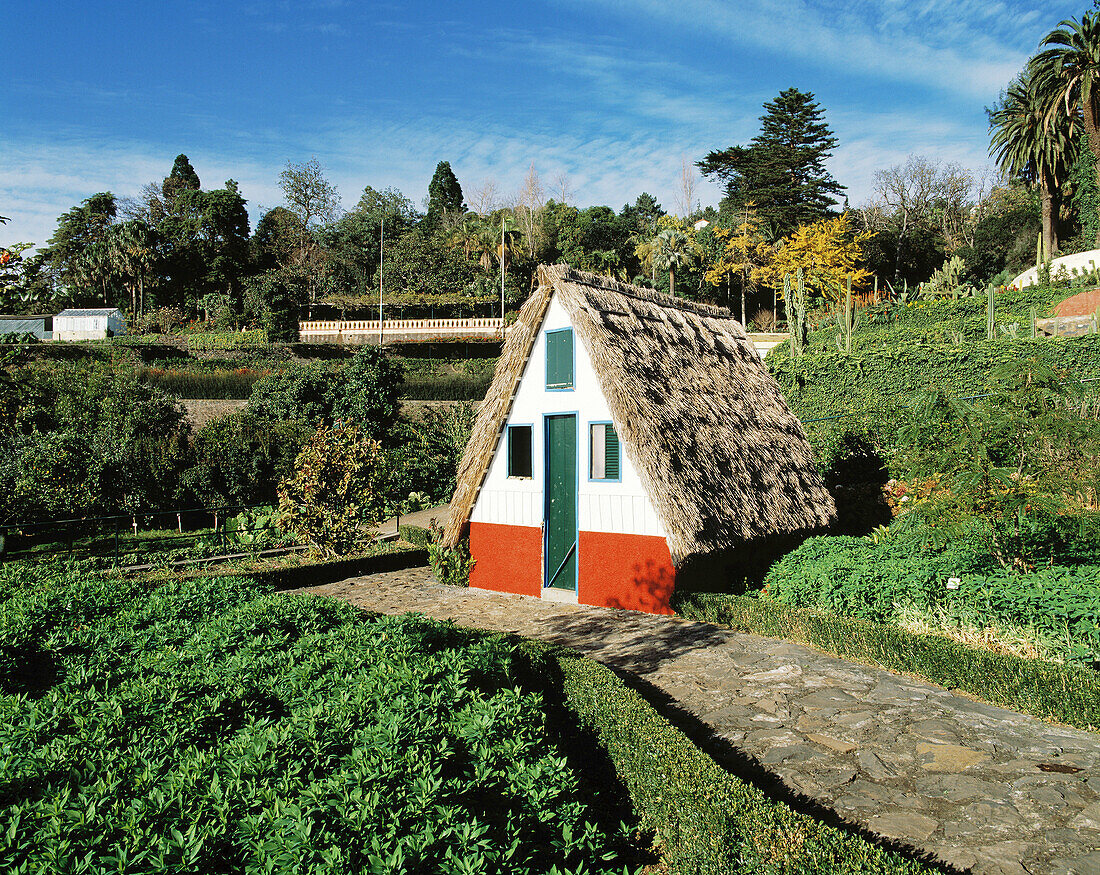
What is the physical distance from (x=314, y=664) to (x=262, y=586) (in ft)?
14.3

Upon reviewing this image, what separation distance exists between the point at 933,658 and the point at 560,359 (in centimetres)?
717

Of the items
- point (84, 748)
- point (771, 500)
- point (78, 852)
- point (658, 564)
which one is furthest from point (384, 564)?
point (78, 852)

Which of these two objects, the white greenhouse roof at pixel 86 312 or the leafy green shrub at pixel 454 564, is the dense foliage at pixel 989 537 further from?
the white greenhouse roof at pixel 86 312

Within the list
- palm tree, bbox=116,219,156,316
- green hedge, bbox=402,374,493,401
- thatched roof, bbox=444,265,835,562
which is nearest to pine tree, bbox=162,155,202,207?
palm tree, bbox=116,219,156,316

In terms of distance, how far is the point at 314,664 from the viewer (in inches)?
217

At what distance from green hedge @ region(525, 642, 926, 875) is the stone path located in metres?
0.91

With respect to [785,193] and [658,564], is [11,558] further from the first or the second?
[785,193]

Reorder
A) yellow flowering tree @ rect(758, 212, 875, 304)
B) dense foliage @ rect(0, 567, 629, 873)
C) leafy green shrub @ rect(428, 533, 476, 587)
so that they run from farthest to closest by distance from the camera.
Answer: yellow flowering tree @ rect(758, 212, 875, 304), leafy green shrub @ rect(428, 533, 476, 587), dense foliage @ rect(0, 567, 629, 873)

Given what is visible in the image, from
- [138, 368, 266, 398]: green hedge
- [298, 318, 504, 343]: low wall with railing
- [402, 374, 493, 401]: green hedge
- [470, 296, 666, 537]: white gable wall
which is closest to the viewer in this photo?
[470, 296, 666, 537]: white gable wall

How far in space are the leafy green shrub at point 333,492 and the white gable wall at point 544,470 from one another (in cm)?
364

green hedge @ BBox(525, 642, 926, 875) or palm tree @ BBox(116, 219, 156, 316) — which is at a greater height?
palm tree @ BBox(116, 219, 156, 316)

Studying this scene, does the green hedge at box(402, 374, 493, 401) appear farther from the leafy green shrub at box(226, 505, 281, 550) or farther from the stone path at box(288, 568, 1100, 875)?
the stone path at box(288, 568, 1100, 875)

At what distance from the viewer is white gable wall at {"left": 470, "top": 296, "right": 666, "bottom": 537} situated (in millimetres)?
10922

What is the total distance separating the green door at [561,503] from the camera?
38.3 feet
